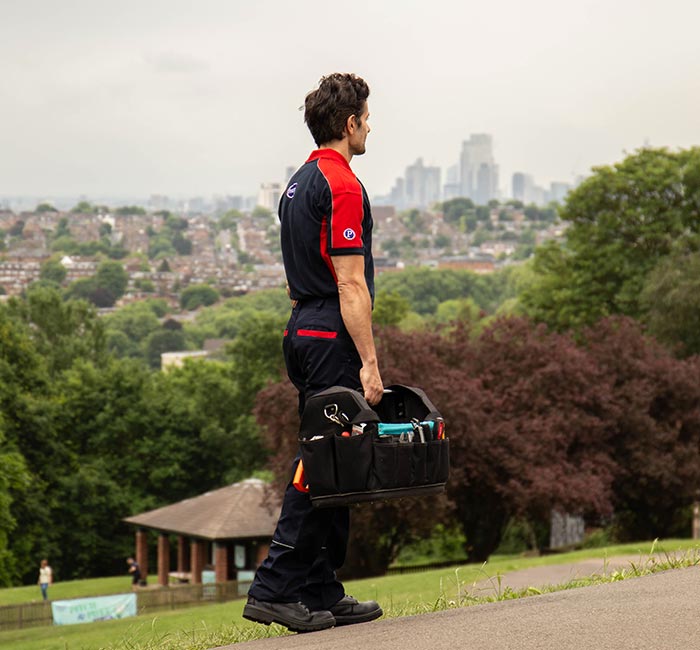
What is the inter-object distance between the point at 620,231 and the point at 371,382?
154 feet

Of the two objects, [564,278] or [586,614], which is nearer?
[586,614]

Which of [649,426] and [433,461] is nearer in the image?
[433,461]

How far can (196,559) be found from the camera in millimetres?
40375

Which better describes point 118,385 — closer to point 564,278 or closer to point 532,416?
point 564,278

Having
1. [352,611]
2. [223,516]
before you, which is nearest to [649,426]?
[223,516]

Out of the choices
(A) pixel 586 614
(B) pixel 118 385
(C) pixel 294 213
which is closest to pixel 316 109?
(C) pixel 294 213

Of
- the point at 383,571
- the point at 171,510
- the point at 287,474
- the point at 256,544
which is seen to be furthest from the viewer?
the point at 171,510

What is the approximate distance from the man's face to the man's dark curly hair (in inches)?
1.2

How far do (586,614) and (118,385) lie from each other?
52172 millimetres

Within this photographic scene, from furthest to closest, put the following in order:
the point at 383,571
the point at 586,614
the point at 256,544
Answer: the point at 256,544
the point at 383,571
the point at 586,614

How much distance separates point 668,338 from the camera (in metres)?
44.2

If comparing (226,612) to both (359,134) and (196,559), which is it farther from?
(196,559)

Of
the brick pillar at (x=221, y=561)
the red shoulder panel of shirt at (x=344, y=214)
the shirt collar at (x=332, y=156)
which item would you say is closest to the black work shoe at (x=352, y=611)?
the red shoulder panel of shirt at (x=344, y=214)

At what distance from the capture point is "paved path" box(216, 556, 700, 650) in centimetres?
561
